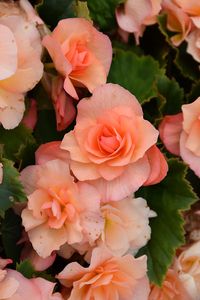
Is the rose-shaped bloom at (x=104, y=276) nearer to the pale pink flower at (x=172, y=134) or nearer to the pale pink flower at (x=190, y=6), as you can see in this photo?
the pale pink flower at (x=172, y=134)

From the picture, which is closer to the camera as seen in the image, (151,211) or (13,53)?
(13,53)

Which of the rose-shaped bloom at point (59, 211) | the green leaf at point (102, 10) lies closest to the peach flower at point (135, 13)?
the green leaf at point (102, 10)

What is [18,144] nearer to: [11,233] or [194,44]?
[11,233]

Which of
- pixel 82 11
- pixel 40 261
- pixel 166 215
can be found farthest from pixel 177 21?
pixel 40 261

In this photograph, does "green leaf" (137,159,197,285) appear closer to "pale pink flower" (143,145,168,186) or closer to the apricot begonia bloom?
"pale pink flower" (143,145,168,186)

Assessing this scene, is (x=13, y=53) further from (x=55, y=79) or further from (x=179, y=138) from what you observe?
(x=179, y=138)

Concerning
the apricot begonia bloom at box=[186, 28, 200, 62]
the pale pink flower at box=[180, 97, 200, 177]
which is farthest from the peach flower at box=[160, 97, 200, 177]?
the apricot begonia bloom at box=[186, 28, 200, 62]

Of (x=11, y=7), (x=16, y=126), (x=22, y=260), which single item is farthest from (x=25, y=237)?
(x=11, y=7)
